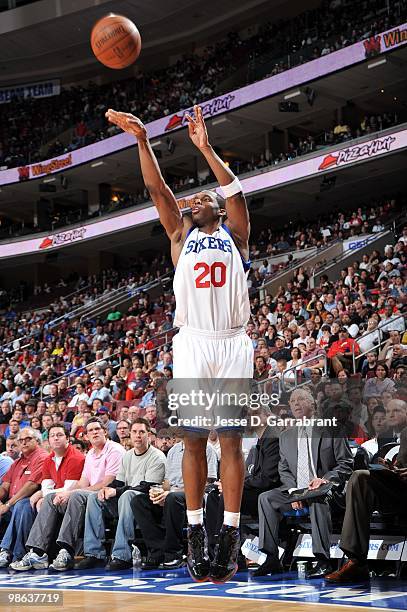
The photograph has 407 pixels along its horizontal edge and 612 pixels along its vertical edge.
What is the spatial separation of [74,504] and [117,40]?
4857 millimetres

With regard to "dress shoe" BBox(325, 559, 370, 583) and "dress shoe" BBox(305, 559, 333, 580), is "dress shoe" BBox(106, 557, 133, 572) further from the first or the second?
"dress shoe" BBox(325, 559, 370, 583)

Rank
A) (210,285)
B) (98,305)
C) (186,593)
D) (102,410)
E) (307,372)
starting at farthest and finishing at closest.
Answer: (98,305) → (102,410) → (307,372) → (186,593) → (210,285)

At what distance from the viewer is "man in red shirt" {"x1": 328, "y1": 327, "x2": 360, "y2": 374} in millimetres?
11180

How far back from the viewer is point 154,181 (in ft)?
16.4

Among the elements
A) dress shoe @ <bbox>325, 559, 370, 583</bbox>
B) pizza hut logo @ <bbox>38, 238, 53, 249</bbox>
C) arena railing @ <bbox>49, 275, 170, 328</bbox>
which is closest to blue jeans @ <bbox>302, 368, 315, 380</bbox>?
dress shoe @ <bbox>325, 559, 370, 583</bbox>

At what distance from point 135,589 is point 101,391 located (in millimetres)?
8013

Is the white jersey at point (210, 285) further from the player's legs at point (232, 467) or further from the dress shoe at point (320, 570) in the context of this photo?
the dress shoe at point (320, 570)

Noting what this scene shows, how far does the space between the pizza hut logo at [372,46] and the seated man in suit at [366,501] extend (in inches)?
648

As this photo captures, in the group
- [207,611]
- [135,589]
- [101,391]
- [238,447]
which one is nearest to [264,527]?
[135,589]

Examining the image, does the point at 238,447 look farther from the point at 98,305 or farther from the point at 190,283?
the point at 98,305

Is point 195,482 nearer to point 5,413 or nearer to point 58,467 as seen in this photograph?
point 58,467

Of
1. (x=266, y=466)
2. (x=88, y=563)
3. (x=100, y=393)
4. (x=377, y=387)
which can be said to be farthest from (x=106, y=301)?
(x=377, y=387)

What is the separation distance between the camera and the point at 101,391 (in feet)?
49.0

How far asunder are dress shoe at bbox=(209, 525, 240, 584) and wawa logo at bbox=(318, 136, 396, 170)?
56.7 feet
